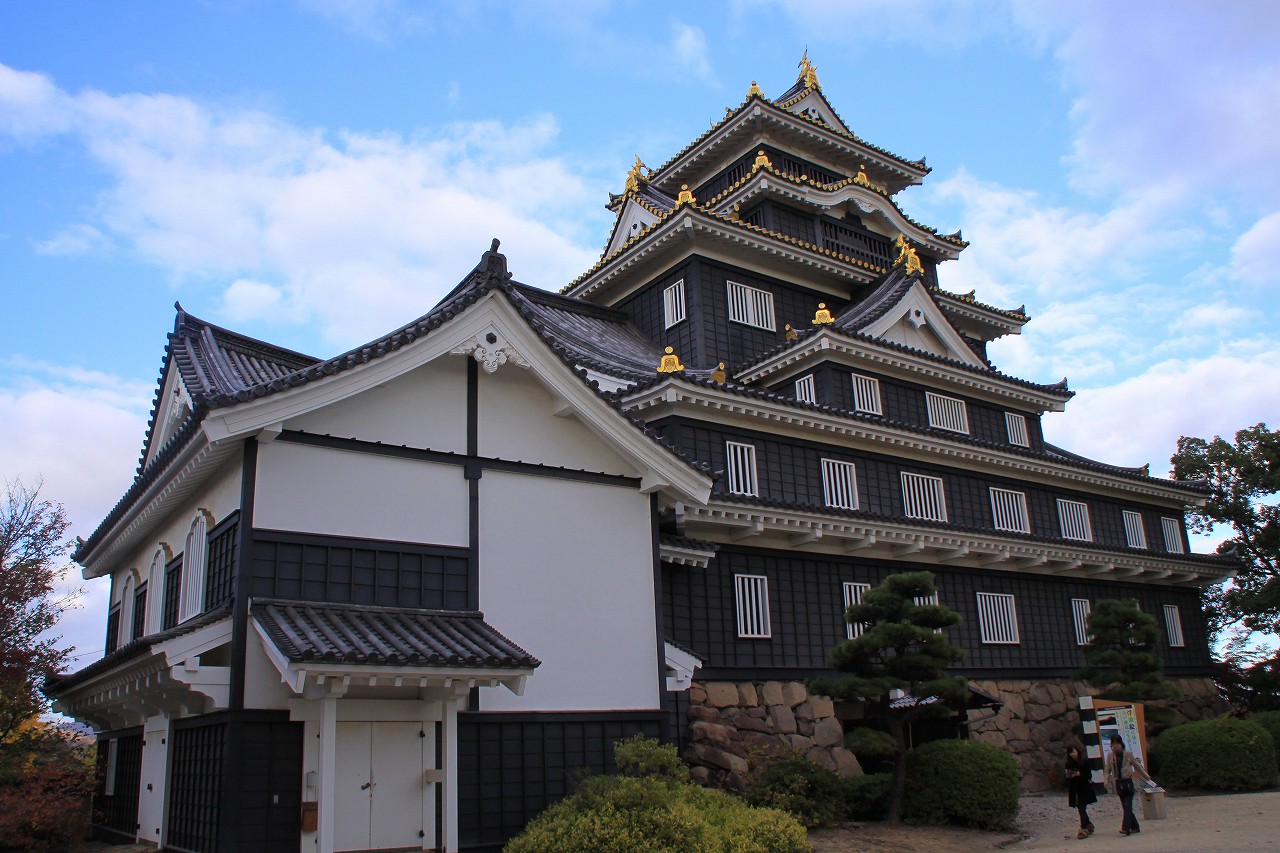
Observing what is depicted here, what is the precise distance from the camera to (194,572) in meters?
15.8

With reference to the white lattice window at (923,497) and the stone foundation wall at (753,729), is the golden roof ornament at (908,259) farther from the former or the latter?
the stone foundation wall at (753,729)

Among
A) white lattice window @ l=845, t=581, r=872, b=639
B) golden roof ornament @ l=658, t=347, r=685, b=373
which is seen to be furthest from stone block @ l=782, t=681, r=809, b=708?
golden roof ornament @ l=658, t=347, r=685, b=373

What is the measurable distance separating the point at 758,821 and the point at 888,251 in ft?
82.7

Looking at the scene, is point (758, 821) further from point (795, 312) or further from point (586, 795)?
point (795, 312)

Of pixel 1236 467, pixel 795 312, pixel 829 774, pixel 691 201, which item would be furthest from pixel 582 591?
pixel 1236 467

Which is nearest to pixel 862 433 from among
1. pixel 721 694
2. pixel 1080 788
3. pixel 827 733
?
pixel 827 733

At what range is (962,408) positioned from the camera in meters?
30.5

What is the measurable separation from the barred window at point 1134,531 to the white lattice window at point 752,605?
674 inches

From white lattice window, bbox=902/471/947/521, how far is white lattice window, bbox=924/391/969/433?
2233mm

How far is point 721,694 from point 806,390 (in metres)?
9.73

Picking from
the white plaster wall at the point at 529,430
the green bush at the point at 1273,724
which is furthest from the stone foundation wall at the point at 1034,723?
the white plaster wall at the point at 529,430

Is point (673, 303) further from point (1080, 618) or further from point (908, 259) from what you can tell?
point (1080, 618)

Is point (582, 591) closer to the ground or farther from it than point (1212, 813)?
farther from it

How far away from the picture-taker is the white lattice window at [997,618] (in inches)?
1065
